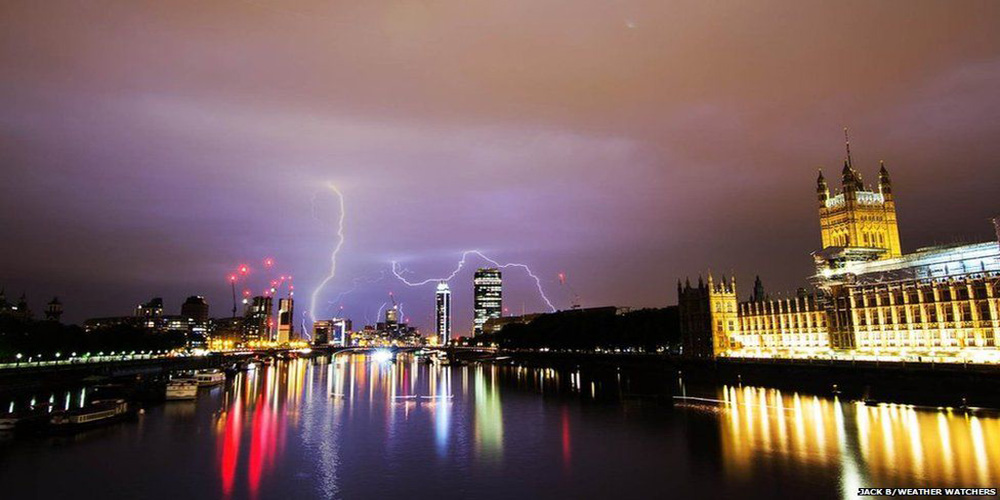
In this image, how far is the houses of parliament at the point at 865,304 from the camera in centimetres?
9831

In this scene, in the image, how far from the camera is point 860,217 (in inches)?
6304

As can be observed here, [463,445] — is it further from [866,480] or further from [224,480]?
[866,480]

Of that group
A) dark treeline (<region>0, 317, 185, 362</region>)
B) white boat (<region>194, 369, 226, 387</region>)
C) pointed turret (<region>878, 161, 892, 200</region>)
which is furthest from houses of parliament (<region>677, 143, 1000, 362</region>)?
dark treeline (<region>0, 317, 185, 362</region>)

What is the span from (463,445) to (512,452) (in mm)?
6086

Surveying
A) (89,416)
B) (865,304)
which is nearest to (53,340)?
(89,416)

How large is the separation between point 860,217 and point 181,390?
167 metres

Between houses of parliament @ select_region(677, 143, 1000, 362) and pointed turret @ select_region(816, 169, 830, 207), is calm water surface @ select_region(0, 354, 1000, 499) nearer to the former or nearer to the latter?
houses of parliament @ select_region(677, 143, 1000, 362)

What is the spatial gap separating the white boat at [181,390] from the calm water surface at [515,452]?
8194 millimetres

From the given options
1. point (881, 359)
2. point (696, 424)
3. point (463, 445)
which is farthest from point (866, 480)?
point (881, 359)

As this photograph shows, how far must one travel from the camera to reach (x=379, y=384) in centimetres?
14050

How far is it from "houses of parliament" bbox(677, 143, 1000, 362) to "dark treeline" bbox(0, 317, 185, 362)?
15084cm

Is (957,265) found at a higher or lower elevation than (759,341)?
higher

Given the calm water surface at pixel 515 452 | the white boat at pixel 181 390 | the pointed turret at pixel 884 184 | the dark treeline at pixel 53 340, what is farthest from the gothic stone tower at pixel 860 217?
the dark treeline at pixel 53 340

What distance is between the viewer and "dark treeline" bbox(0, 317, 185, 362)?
384 ft
